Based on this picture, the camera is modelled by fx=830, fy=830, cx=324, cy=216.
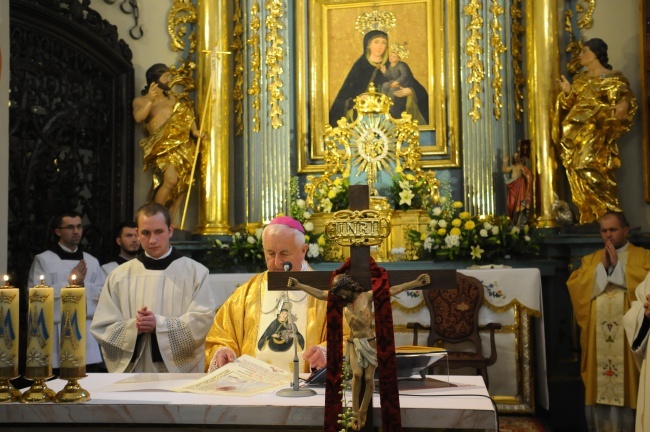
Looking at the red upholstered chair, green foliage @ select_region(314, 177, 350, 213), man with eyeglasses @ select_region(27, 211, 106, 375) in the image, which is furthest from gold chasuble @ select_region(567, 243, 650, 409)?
man with eyeglasses @ select_region(27, 211, 106, 375)

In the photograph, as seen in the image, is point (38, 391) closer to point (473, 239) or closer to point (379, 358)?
point (379, 358)

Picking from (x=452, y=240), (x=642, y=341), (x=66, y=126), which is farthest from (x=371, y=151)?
(x=642, y=341)

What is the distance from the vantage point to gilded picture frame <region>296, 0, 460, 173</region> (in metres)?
8.95

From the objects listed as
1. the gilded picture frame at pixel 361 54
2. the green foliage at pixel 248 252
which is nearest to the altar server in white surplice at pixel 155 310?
the green foliage at pixel 248 252

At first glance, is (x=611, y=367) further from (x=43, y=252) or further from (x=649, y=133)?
(x=43, y=252)

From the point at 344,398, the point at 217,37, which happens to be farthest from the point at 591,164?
the point at 344,398

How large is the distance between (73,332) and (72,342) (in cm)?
4

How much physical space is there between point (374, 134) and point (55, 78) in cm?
334

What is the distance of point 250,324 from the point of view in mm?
4410

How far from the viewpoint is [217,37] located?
9.32 meters

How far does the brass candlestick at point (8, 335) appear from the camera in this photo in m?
3.06

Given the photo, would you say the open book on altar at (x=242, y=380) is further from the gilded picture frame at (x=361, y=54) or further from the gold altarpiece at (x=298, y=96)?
the gilded picture frame at (x=361, y=54)

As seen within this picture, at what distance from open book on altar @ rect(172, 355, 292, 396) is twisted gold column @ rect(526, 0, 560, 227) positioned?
548 centimetres

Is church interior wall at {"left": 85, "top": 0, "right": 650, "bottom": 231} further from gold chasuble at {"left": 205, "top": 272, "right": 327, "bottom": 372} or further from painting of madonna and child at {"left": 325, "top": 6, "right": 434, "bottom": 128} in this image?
gold chasuble at {"left": 205, "top": 272, "right": 327, "bottom": 372}
